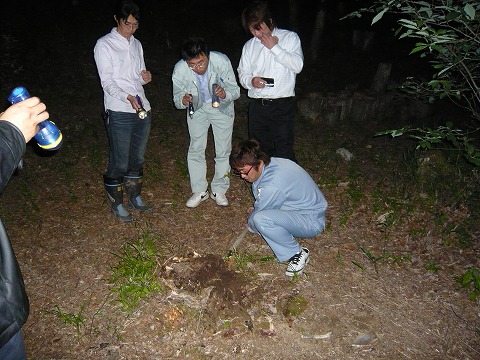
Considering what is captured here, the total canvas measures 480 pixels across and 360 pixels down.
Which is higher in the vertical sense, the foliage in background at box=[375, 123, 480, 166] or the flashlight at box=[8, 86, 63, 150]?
the flashlight at box=[8, 86, 63, 150]

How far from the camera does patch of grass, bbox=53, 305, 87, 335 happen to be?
3.30 metres

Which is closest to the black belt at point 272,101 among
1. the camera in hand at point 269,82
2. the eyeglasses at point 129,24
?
the camera in hand at point 269,82

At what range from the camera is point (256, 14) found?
12.9 ft

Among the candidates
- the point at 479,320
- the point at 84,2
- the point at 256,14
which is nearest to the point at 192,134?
the point at 256,14

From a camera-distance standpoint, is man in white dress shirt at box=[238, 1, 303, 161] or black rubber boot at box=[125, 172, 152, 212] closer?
man in white dress shirt at box=[238, 1, 303, 161]

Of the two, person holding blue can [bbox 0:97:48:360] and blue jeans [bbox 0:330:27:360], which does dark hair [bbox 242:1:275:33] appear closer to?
person holding blue can [bbox 0:97:48:360]

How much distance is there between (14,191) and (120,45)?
3.18m

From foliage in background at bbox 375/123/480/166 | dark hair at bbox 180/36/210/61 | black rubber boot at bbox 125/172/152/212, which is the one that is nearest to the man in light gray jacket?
dark hair at bbox 180/36/210/61

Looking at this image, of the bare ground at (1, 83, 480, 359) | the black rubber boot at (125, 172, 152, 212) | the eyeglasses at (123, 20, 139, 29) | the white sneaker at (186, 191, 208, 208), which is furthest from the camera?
the white sneaker at (186, 191, 208, 208)

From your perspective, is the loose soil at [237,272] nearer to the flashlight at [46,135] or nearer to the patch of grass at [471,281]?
the patch of grass at [471,281]

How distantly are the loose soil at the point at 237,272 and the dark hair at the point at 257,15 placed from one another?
2.48 m

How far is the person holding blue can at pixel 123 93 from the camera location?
12.0ft

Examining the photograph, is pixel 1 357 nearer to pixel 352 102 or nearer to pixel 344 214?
pixel 344 214

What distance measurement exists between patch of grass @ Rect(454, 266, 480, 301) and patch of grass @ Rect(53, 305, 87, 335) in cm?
398
